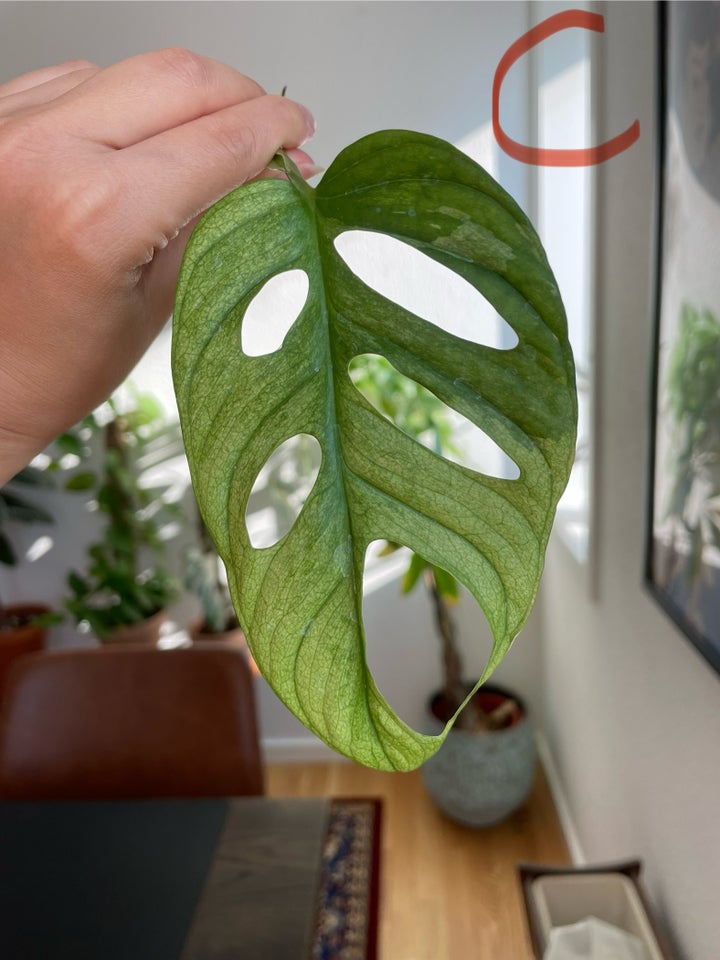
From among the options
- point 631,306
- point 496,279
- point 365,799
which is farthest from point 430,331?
point 365,799

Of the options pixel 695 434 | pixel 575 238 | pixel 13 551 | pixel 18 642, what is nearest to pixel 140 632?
pixel 18 642

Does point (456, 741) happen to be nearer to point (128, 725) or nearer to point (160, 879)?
point (128, 725)

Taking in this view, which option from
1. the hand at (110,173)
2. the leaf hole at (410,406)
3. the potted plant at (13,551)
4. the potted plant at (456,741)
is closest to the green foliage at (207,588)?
the potted plant at (13,551)

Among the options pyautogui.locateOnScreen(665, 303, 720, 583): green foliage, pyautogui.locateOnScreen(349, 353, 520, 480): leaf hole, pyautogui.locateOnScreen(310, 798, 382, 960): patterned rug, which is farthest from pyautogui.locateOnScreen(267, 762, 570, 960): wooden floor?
pyautogui.locateOnScreen(665, 303, 720, 583): green foliage

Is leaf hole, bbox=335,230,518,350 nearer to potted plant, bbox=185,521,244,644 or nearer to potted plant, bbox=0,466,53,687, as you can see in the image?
potted plant, bbox=185,521,244,644

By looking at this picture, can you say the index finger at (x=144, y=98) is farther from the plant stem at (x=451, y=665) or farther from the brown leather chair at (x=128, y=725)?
the plant stem at (x=451, y=665)

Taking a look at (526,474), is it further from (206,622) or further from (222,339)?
(206,622)

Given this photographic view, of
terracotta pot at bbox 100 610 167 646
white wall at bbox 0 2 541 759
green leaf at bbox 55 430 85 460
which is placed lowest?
terracotta pot at bbox 100 610 167 646
